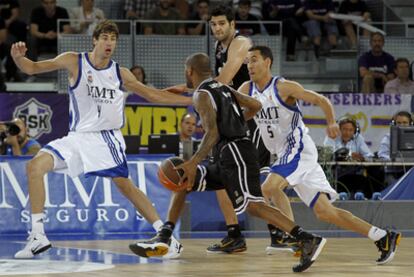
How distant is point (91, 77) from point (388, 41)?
9.59 metres

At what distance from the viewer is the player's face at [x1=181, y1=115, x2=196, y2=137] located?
13828mm

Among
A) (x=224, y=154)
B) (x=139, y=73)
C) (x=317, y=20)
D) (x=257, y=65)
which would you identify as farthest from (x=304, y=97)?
(x=317, y=20)

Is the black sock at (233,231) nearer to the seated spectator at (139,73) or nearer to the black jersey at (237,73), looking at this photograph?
the black jersey at (237,73)

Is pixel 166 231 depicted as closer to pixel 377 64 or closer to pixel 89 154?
pixel 89 154

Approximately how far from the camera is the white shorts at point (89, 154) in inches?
358

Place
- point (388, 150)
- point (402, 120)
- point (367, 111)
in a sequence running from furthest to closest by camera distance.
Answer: point (367, 111) < point (388, 150) < point (402, 120)

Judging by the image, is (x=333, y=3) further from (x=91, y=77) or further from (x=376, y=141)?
(x=91, y=77)

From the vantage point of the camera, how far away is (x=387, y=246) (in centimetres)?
832

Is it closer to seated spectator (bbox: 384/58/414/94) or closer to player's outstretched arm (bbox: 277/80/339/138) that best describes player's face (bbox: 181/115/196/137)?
seated spectator (bbox: 384/58/414/94)

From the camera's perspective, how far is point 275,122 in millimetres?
8945

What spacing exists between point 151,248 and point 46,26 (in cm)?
987

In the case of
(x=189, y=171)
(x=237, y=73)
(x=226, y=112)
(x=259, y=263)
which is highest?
(x=237, y=73)

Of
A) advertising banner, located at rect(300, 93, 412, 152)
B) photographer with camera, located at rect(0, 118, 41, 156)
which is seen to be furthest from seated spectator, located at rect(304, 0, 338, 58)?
photographer with camera, located at rect(0, 118, 41, 156)

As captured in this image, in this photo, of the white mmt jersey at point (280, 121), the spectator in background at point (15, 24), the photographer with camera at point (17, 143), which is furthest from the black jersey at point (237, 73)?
the spectator in background at point (15, 24)
